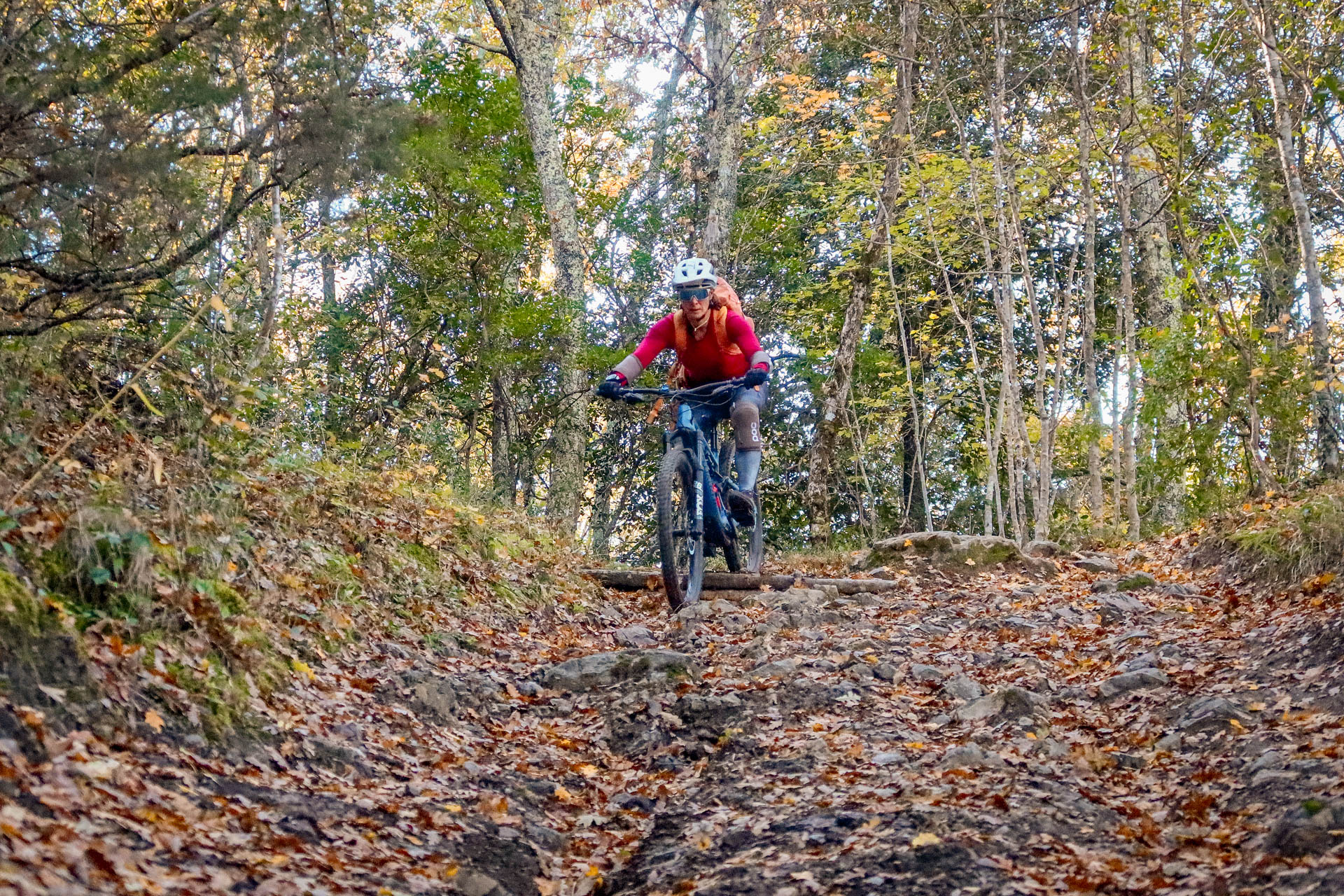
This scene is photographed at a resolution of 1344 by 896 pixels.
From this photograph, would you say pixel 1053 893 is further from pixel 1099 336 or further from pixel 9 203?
pixel 1099 336

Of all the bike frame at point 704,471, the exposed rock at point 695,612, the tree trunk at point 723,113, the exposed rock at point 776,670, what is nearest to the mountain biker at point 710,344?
the bike frame at point 704,471

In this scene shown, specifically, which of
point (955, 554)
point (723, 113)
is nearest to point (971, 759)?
point (955, 554)

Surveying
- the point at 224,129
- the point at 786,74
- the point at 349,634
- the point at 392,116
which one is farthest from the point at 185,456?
the point at 786,74

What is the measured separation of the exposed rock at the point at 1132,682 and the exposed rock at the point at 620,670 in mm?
2344

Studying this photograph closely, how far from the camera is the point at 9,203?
509 centimetres

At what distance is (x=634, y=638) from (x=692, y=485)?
1.44 meters

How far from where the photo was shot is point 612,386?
8.47 meters

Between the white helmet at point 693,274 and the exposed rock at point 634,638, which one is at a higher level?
the white helmet at point 693,274

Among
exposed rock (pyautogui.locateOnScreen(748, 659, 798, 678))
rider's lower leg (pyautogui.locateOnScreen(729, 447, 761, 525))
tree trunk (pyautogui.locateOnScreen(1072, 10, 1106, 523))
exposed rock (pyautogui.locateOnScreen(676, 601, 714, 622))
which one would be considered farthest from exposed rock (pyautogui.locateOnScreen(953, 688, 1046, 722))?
tree trunk (pyautogui.locateOnScreen(1072, 10, 1106, 523))

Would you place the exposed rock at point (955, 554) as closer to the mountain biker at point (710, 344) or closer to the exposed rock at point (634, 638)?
the mountain biker at point (710, 344)

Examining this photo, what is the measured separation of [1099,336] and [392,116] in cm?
1157

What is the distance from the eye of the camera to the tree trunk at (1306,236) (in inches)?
352

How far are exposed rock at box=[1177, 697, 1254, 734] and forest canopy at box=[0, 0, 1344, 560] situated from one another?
3117 millimetres

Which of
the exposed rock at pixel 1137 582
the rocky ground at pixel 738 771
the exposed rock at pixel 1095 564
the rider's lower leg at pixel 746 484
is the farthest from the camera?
the exposed rock at pixel 1095 564
